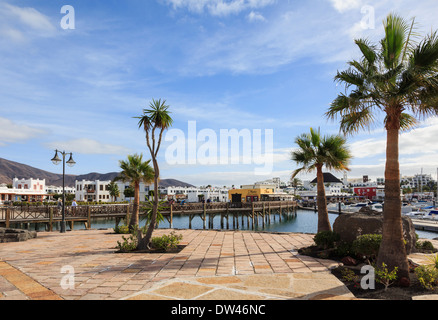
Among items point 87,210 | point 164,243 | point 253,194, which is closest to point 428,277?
point 164,243

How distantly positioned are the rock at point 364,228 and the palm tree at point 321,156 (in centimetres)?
214

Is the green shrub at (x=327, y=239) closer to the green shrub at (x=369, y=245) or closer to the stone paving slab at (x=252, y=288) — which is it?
the green shrub at (x=369, y=245)

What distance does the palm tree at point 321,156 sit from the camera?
1171cm

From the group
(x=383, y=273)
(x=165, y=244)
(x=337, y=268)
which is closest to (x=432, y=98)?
(x=383, y=273)

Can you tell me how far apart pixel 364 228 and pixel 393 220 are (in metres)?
2.61

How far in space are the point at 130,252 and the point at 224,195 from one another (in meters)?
96.7

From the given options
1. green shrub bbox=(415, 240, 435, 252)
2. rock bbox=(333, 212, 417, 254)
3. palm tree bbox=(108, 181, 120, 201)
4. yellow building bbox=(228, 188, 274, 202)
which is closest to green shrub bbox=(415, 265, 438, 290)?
rock bbox=(333, 212, 417, 254)

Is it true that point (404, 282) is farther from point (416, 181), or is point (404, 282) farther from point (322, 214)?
point (416, 181)

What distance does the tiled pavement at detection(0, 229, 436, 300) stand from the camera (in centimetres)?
515

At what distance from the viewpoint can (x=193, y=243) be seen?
11.5m

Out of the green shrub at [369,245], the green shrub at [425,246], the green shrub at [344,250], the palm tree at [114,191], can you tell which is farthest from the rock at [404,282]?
the palm tree at [114,191]

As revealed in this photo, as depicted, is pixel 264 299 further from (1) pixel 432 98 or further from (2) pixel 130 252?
(2) pixel 130 252

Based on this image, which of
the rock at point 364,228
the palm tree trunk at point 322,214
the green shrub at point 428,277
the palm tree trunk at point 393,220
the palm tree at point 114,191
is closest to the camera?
the green shrub at point 428,277

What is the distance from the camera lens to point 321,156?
470 inches
